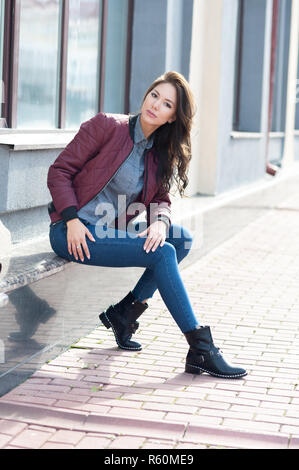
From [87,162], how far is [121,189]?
9.5 inches

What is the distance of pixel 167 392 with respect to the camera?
159 inches

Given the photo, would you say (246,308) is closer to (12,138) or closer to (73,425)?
(12,138)

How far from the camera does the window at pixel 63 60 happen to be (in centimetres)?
535

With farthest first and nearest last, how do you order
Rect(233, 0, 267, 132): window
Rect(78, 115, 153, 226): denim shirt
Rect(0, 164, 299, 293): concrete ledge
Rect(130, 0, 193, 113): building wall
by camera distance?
Rect(233, 0, 267, 132): window
Rect(130, 0, 193, 113): building wall
Rect(78, 115, 153, 226): denim shirt
Rect(0, 164, 299, 293): concrete ledge

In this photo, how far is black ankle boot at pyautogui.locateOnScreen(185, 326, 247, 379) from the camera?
14.0ft

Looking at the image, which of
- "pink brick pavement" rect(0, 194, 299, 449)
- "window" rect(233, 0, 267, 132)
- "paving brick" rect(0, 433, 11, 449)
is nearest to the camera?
"paving brick" rect(0, 433, 11, 449)

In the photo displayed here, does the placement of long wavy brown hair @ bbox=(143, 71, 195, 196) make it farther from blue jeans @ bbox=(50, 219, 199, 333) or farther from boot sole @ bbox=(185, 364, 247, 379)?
boot sole @ bbox=(185, 364, 247, 379)

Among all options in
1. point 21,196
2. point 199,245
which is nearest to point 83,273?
point 21,196

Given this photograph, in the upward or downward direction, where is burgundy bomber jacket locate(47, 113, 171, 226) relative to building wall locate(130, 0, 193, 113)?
downward

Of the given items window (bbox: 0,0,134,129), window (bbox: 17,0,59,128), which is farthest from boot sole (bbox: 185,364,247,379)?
window (bbox: 17,0,59,128)

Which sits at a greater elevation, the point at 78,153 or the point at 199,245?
the point at 78,153

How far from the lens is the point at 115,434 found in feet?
11.3

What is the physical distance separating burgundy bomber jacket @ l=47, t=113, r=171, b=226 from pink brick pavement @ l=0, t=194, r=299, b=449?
0.86 m

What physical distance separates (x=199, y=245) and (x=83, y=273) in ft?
10.9
